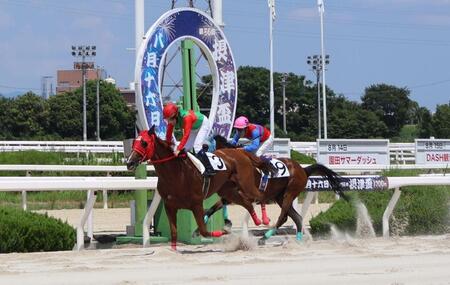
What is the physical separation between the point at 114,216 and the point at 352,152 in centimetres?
537

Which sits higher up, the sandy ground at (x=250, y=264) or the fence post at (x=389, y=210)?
the fence post at (x=389, y=210)

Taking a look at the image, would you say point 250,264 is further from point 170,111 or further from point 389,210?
point 389,210

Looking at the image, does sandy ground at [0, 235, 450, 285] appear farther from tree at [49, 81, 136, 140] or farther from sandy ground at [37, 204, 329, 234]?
tree at [49, 81, 136, 140]

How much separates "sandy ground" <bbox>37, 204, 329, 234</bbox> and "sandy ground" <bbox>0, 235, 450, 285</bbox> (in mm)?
3063

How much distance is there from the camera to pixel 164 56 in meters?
10.3

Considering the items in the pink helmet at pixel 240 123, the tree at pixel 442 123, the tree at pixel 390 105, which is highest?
the tree at pixel 390 105

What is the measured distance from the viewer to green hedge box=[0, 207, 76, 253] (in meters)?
8.68

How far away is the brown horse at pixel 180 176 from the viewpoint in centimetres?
813

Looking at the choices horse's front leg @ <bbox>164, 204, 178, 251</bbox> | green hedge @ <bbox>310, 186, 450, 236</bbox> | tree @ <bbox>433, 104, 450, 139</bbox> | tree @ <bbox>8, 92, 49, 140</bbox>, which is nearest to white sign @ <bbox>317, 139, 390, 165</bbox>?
green hedge @ <bbox>310, 186, 450, 236</bbox>

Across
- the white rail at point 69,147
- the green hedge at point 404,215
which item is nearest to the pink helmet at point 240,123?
the green hedge at point 404,215

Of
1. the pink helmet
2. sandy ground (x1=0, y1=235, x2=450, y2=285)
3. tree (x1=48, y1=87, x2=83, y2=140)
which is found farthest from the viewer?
tree (x1=48, y1=87, x2=83, y2=140)

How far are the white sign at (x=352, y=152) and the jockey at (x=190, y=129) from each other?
8.00 meters

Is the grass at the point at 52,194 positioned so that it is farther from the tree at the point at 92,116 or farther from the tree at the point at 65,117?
the tree at the point at 65,117

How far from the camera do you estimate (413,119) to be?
75875 millimetres
